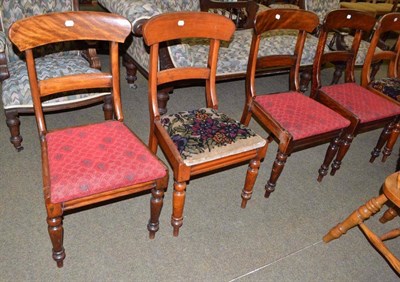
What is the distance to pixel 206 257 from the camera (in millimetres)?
1606

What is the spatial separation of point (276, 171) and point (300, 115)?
342 mm

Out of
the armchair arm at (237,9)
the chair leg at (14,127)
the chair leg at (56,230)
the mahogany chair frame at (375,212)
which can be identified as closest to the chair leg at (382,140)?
the mahogany chair frame at (375,212)

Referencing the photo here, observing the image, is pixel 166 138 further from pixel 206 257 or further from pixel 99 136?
pixel 206 257

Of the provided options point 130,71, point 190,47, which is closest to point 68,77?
point 190,47

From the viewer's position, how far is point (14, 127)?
76.3 inches

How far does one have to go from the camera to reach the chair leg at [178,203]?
1467 millimetres

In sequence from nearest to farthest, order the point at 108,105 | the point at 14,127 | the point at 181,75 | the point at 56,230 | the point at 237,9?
the point at 56,230 → the point at 181,75 → the point at 14,127 → the point at 108,105 → the point at 237,9

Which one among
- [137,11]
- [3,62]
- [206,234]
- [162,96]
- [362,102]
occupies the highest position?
[137,11]

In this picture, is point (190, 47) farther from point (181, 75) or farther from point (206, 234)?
point (206, 234)

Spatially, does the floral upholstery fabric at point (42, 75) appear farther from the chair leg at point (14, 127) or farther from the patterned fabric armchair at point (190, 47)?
the patterned fabric armchair at point (190, 47)

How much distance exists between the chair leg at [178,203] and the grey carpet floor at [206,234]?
125mm

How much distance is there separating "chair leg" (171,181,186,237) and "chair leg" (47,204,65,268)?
0.48 m

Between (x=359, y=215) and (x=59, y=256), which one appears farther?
(x=359, y=215)

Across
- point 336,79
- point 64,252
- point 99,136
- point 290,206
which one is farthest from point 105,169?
point 336,79
